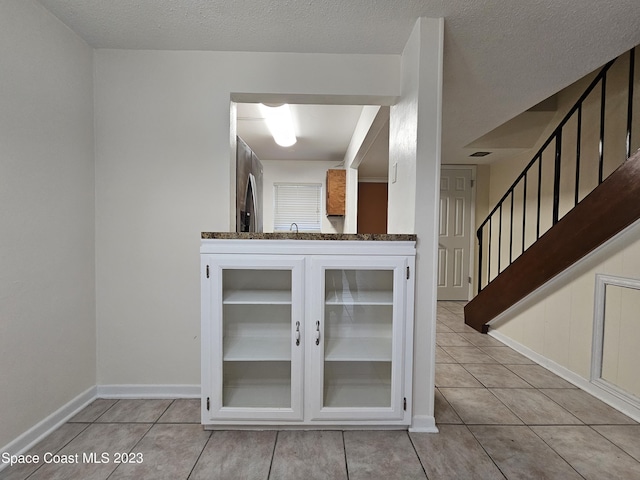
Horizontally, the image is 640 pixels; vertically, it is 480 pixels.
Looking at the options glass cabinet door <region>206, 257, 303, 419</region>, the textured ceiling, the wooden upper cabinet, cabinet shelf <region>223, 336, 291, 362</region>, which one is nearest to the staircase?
the textured ceiling

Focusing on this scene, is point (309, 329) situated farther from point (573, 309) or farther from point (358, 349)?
point (573, 309)

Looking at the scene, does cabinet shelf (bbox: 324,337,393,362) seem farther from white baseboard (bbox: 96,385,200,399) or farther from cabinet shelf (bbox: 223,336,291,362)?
white baseboard (bbox: 96,385,200,399)

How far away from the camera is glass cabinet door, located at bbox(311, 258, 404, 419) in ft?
5.16

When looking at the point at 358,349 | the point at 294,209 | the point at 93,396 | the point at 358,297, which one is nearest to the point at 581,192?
the point at 358,297

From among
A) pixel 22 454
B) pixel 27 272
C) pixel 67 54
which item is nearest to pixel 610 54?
pixel 67 54

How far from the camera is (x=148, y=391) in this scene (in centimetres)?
191

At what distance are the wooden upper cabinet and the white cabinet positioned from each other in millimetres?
2963

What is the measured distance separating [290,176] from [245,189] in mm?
2826

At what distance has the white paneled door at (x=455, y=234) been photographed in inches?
180

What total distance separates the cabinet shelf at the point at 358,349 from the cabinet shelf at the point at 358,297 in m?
0.24

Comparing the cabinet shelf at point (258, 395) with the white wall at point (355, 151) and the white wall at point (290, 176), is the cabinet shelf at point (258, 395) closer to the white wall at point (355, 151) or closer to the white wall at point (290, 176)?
the white wall at point (355, 151)

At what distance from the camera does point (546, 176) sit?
324 centimetres

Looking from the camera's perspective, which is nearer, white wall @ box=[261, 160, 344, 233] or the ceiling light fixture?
the ceiling light fixture

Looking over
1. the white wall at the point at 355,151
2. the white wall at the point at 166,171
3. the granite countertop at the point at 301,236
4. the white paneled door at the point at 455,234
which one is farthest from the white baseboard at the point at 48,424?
the white paneled door at the point at 455,234
